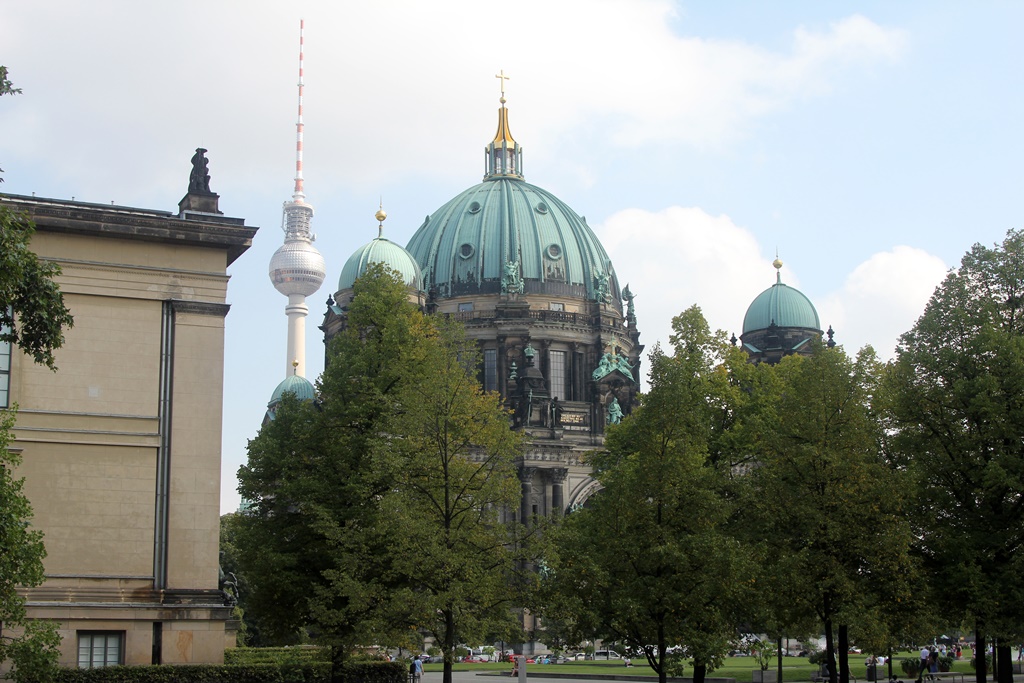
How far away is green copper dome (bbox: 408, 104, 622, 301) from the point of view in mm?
114000

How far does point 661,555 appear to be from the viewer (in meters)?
34.8

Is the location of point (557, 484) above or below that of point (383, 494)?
above

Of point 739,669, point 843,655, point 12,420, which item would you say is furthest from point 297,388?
point 12,420

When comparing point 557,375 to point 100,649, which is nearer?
point 100,649

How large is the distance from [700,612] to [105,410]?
58.0ft

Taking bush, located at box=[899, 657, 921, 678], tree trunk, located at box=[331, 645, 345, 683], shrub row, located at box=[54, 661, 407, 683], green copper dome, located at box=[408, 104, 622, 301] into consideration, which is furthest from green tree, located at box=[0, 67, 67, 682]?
green copper dome, located at box=[408, 104, 622, 301]

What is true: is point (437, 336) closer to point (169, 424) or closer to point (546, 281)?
point (169, 424)

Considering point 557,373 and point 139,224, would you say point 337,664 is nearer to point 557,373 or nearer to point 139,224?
point 139,224

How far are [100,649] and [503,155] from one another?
9352cm

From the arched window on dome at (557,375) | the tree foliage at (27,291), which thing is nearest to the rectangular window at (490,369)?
the arched window on dome at (557,375)

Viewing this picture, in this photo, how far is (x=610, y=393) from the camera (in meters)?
110

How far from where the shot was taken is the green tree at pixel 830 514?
3691 cm

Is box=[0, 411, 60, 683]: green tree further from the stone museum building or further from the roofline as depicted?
the roofline

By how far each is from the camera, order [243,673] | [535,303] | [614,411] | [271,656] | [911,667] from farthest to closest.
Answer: [535,303] → [614,411] → [271,656] → [911,667] → [243,673]
